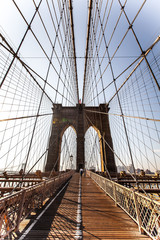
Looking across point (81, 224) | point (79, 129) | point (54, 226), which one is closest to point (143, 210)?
point (81, 224)

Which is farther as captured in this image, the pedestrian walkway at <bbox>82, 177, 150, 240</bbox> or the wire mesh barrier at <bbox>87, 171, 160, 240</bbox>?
the pedestrian walkway at <bbox>82, 177, 150, 240</bbox>

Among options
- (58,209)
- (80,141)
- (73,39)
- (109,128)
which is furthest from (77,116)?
(58,209)

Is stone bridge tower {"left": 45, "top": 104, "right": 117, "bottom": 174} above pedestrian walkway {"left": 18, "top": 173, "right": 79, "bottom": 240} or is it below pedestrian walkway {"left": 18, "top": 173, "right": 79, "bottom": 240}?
above

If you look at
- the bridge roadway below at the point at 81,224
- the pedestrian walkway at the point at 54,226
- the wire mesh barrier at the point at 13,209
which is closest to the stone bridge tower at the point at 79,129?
the bridge roadway below at the point at 81,224

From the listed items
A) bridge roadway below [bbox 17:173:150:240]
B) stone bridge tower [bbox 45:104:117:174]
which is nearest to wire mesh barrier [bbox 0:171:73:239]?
bridge roadway below [bbox 17:173:150:240]

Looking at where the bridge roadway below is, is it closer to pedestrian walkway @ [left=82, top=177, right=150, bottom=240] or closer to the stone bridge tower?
pedestrian walkway @ [left=82, top=177, right=150, bottom=240]

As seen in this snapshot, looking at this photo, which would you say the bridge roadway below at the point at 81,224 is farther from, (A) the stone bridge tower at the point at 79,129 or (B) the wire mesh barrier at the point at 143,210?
(A) the stone bridge tower at the point at 79,129

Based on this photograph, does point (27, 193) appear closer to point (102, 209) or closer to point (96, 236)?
point (96, 236)

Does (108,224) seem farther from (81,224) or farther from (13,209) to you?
(13,209)

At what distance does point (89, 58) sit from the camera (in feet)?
46.2

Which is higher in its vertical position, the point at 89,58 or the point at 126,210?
the point at 89,58

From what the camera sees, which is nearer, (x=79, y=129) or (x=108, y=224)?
(x=108, y=224)

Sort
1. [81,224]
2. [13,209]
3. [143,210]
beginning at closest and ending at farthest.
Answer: [13,209] → [143,210] → [81,224]

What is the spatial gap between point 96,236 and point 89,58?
634 inches
